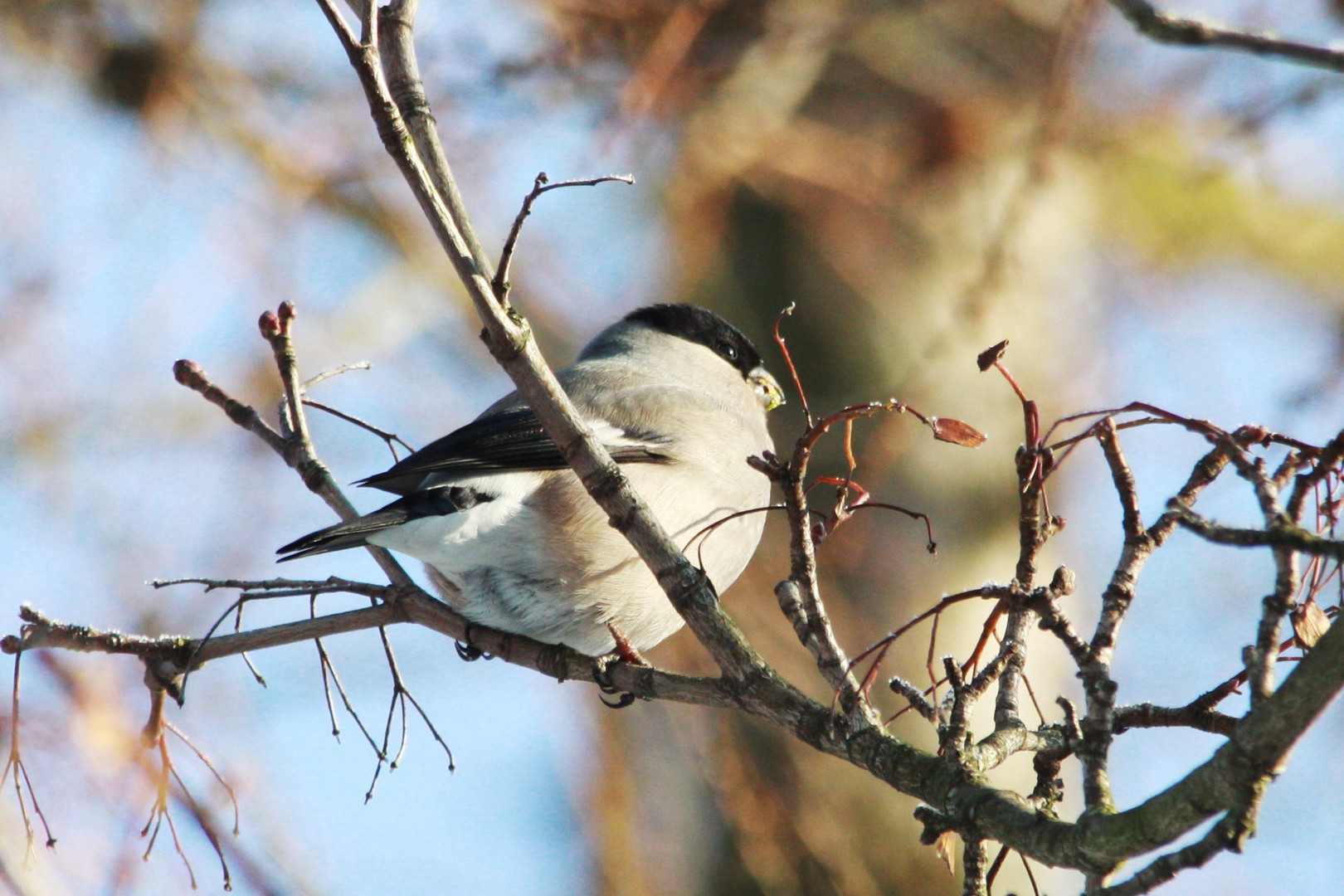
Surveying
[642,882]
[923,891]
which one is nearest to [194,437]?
[642,882]

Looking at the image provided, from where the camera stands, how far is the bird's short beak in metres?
4.32

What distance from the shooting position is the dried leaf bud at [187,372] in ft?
8.14

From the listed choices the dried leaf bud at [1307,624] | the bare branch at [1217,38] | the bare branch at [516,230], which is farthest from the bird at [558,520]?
the bare branch at [1217,38]

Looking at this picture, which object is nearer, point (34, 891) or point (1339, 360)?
point (34, 891)

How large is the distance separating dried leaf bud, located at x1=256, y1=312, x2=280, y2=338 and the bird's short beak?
2136mm

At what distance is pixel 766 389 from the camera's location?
437 centimetres

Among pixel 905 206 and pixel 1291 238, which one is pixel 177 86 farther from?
pixel 1291 238

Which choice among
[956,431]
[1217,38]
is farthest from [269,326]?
[1217,38]

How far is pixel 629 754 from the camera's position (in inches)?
226

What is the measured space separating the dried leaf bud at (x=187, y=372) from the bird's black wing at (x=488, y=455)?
52 centimetres

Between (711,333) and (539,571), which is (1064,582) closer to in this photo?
(539,571)

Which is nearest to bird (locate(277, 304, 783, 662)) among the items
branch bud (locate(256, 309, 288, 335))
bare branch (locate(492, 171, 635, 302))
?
branch bud (locate(256, 309, 288, 335))

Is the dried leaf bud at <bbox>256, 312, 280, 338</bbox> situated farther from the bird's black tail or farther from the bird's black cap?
the bird's black cap

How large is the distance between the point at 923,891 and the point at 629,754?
1.68m
